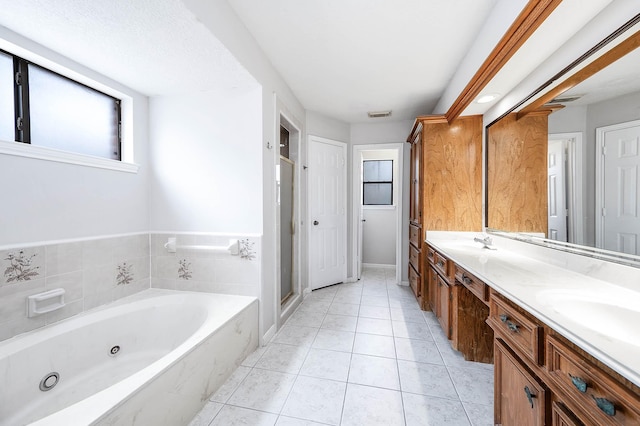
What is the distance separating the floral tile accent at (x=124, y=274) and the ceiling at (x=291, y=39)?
55.3 inches

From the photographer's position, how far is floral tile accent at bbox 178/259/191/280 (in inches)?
82.3

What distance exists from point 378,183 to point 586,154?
345cm

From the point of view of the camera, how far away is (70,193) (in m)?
1.61

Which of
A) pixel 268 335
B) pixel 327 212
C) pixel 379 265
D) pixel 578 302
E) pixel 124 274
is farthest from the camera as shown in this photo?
pixel 379 265

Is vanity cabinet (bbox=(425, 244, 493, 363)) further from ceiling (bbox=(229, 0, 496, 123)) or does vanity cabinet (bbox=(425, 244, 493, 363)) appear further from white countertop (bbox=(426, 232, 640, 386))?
ceiling (bbox=(229, 0, 496, 123))

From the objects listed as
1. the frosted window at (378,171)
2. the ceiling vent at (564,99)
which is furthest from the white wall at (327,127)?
the ceiling vent at (564,99)

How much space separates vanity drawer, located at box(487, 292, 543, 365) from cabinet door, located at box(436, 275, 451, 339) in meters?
0.77

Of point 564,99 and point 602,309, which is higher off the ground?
point 564,99

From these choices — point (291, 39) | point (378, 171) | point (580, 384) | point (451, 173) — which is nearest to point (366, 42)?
point (291, 39)

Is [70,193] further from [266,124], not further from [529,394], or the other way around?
[529,394]

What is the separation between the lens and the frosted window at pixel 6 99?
138cm

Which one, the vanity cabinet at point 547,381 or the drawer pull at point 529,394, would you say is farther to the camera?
the drawer pull at point 529,394

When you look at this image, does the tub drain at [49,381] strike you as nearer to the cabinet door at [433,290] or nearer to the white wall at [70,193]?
the white wall at [70,193]

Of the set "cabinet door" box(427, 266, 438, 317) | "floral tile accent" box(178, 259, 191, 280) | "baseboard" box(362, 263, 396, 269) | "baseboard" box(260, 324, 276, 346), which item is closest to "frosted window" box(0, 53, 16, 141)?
"floral tile accent" box(178, 259, 191, 280)
